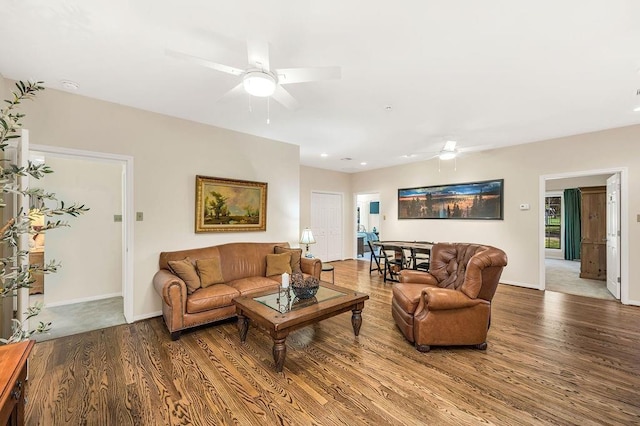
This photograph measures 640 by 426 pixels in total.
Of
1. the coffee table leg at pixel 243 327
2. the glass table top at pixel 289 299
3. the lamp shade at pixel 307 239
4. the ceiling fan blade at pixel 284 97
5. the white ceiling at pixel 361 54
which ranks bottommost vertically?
the coffee table leg at pixel 243 327

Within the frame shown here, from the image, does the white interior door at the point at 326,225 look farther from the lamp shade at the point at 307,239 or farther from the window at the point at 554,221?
the window at the point at 554,221

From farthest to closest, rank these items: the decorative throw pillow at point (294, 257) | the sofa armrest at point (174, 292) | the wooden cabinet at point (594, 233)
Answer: the wooden cabinet at point (594, 233), the decorative throw pillow at point (294, 257), the sofa armrest at point (174, 292)

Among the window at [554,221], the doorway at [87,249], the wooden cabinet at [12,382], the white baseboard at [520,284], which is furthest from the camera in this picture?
the window at [554,221]

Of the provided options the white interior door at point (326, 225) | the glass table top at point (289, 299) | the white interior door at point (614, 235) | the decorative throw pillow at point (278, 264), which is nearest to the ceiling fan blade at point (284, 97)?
the glass table top at point (289, 299)

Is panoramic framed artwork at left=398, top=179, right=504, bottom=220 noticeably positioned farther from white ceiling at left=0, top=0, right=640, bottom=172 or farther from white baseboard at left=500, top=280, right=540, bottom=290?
white ceiling at left=0, top=0, right=640, bottom=172

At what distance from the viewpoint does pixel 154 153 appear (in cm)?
357

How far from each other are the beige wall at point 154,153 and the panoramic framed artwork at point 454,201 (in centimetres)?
387

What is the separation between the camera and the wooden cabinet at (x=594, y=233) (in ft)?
18.5

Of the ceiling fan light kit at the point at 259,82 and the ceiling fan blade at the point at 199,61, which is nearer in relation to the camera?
the ceiling fan blade at the point at 199,61

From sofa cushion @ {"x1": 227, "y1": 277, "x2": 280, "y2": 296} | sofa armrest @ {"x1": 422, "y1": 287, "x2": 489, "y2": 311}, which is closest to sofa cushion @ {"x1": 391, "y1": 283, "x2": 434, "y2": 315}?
sofa armrest @ {"x1": 422, "y1": 287, "x2": 489, "y2": 311}

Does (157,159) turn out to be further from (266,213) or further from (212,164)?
(266,213)

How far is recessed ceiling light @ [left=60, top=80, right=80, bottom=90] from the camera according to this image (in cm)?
280

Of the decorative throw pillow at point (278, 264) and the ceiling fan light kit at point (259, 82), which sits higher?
the ceiling fan light kit at point (259, 82)

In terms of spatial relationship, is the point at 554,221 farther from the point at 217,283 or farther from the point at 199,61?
the point at 199,61
